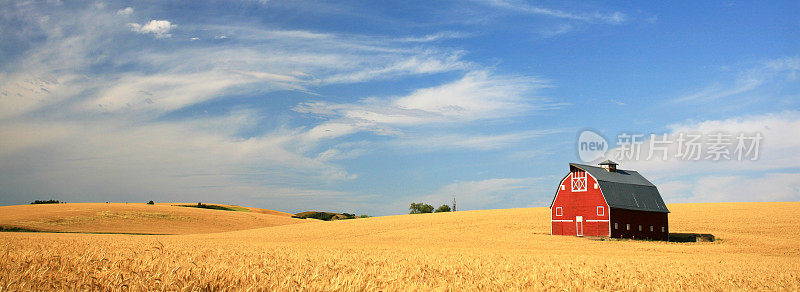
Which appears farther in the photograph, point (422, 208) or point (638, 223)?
point (422, 208)

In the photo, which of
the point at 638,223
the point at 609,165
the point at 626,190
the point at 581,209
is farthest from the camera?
the point at 609,165

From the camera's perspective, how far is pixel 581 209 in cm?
5188

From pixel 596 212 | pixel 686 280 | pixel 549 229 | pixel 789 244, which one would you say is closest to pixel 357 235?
pixel 549 229

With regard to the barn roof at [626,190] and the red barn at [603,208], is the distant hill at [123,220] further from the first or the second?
the barn roof at [626,190]

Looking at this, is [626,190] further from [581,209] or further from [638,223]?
[581,209]

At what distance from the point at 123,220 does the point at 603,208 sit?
181ft

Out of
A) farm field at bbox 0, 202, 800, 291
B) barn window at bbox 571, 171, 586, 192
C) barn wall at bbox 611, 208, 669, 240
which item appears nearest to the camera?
farm field at bbox 0, 202, 800, 291

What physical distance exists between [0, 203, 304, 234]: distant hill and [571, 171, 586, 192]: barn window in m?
42.7

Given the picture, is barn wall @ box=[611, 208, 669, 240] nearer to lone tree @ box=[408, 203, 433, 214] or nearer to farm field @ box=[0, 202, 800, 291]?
farm field @ box=[0, 202, 800, 291]

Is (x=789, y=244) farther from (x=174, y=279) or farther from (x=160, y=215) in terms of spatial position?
(x=160, y=215)

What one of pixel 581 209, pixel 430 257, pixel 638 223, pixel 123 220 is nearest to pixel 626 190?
pixel 638 223

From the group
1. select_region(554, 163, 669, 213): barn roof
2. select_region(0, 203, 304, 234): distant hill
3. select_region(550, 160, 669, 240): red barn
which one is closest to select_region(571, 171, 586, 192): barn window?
select_region(550, 160, 669, 240): red barn

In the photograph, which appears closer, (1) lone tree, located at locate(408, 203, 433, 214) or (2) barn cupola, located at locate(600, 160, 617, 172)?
(2) barn cupola, located at locate(600, 160, 617, 172)

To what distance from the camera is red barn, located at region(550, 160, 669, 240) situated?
50469 mm
